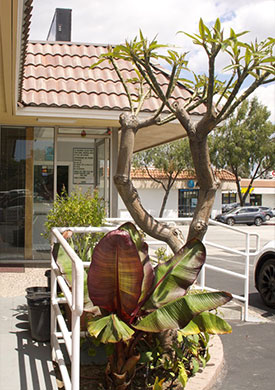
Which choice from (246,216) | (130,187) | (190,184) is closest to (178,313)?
(130,187)

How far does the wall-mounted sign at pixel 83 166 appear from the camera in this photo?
10797 mm

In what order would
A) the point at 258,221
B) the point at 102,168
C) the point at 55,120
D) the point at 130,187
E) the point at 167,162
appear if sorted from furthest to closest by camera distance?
the point at 167,162, the point at 258,221, the point at 102,168, the point at 55,120, the point at 130,187

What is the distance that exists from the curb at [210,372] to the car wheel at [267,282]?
2.69 meters

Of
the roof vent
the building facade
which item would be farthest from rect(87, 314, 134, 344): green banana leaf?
the roof vent

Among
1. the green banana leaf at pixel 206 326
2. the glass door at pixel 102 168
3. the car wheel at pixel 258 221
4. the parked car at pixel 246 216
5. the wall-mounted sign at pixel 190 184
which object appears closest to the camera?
the green banana leaf at pixel 206 326

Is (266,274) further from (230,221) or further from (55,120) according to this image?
(230,221)

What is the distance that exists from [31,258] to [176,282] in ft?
21.6

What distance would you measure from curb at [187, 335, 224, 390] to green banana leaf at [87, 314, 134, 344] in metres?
1.14

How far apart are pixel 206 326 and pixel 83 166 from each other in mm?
7042

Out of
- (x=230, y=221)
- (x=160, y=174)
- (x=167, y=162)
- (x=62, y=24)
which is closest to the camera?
(x=62, y=24)

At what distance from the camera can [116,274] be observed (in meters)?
4.03

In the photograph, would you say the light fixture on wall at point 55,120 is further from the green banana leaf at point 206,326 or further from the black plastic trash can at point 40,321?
the green banana leaf at point 206,326

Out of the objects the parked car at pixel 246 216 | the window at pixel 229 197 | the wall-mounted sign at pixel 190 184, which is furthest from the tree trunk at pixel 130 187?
the window at pixel 229 197

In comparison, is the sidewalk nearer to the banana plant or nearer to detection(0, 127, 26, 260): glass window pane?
the banana plant
